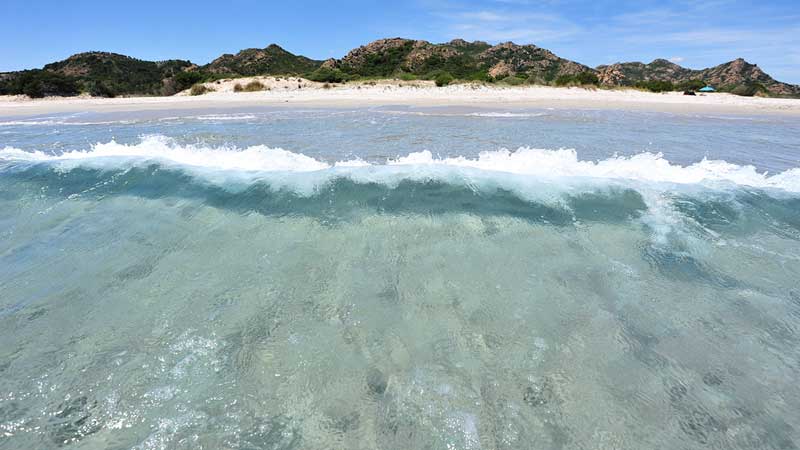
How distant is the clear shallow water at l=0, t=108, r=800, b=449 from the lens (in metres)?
1.84

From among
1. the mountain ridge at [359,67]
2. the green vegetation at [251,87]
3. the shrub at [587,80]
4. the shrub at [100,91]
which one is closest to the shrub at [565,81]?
the shrub at [587,80]

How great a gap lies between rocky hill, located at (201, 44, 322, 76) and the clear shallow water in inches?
1898

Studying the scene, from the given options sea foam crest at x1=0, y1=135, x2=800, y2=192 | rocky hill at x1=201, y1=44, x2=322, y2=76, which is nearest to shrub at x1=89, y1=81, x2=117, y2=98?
rocky hill at x1=201, y1=44, x2=322, y2=76

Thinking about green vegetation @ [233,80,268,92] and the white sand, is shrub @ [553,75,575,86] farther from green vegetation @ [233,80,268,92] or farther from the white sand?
green vegetation @ [233,80,268,92]

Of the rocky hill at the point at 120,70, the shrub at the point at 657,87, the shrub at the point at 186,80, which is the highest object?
the rocky hill at the point at 120,70

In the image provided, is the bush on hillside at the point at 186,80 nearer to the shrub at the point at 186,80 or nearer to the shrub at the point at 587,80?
the shrub at the point at 186,80

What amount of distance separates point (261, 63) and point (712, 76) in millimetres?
Answer: 59413

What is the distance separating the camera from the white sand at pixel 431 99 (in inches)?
744

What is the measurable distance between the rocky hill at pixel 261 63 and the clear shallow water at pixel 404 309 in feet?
158

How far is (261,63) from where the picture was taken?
2034 inches

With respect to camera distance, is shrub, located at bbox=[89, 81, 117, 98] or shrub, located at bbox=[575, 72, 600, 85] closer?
shrub, located at bbox=[575, 72, 600, 85]

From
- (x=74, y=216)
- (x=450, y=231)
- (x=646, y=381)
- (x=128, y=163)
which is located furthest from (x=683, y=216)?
(x=128, y=163)

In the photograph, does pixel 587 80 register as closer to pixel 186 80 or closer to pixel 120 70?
pixel 186 80

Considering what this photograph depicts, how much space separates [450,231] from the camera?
3697 millimetres
